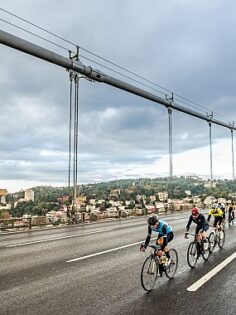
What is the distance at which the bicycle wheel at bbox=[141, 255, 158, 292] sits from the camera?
7.68 meters

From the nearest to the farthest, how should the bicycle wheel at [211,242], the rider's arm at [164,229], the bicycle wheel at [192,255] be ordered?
the rider's arm at [164,229] < the bicycle wheel at [192,255] < the bicycle wheel at [211,242]

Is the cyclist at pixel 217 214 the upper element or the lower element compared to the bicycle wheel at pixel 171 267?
upper

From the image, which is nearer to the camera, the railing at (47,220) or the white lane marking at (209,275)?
the white lane marking at (209,275)

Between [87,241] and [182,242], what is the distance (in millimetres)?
3896

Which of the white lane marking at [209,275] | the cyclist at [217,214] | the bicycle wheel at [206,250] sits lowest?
the white lane marking at [209,275]

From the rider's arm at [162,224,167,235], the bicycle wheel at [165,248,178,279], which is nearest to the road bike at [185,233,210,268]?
the bicycle wheel at [165,248,178,279]

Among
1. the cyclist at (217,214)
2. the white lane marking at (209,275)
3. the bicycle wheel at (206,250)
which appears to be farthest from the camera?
the cyclist at (217,214)

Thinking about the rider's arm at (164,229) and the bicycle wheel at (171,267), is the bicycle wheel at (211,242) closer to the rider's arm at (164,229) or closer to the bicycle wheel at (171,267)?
the bicycle wheel at (171,267)

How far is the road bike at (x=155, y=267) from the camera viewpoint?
777 centimetres

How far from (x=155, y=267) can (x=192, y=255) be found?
262cm

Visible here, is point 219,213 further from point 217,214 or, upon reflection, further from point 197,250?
point 197,250

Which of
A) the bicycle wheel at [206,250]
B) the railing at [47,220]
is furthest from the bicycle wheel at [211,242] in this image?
the railing at [47,220]

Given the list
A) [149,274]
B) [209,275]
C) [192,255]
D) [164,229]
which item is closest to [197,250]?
[192,255]

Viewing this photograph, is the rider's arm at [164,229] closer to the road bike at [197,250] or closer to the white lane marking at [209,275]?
the white lane marking at [209,275]
